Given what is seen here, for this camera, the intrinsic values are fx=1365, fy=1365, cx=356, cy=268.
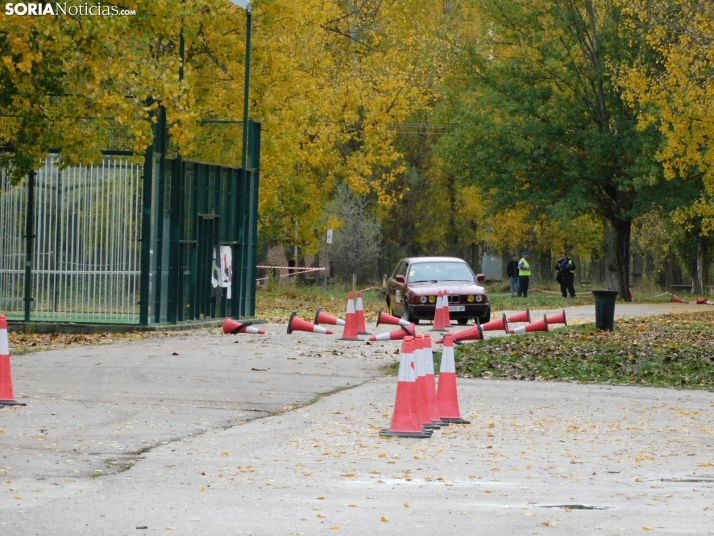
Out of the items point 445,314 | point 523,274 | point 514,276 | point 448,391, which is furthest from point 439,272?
point 514,276

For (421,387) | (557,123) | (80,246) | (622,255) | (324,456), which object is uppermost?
(557,123)

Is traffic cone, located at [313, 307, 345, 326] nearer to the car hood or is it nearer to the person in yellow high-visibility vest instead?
the car hood

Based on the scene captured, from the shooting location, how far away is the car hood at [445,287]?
93.2 ft

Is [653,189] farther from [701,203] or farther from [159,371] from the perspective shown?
[159,371]

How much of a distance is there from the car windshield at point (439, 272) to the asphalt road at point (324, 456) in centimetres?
1214

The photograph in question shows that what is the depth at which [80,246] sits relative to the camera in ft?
77.3

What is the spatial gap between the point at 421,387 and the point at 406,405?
2.06 feet

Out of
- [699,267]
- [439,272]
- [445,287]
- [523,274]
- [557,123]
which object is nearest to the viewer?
[445,287]

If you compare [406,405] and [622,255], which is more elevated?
[622,255]

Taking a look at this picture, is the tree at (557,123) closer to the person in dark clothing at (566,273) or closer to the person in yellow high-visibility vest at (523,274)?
the person in dark clothing at (566,273)

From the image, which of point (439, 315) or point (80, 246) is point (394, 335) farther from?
point (80, 246)

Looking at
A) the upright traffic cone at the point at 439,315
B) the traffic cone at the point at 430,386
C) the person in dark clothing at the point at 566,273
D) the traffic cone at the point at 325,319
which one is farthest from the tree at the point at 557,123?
the traffic cone at the point at 430,386

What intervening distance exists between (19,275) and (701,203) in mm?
26471

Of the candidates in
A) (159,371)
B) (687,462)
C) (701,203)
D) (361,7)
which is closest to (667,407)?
(687,462)
